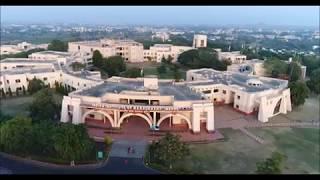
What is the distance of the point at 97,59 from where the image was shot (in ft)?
61.0

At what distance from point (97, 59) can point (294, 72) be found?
10236 millimetres

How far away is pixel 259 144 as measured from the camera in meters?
8.95

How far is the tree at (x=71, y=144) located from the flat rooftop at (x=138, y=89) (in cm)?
295

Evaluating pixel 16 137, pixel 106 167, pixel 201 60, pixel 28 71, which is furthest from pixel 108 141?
pixel 201 60

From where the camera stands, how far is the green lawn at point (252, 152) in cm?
750

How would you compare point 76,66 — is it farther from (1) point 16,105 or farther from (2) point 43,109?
(2) point 43,109

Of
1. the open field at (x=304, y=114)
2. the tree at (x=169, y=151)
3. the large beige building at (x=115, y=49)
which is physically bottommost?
the open field at (x=304, y=114)

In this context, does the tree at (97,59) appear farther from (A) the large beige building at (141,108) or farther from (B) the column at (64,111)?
(B) the column at (64,111)

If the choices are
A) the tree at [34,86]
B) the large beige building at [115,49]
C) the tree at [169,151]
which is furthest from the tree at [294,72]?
the tree at [34,86]

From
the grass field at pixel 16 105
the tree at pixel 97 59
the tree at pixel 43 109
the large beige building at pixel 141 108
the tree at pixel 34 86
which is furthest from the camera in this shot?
the tree at pixel 97 59

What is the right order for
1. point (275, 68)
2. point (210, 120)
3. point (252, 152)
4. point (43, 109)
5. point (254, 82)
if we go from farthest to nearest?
1. point (275, 68)
2. point (254, 82)
3. point (43, 109)
4. point (210, 120)
5. point (252, 152)

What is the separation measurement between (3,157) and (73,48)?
14.8 meters

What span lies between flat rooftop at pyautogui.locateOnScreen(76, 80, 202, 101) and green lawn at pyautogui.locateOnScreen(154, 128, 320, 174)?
1.63 m

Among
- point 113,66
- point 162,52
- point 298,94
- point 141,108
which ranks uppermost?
point 162,52
